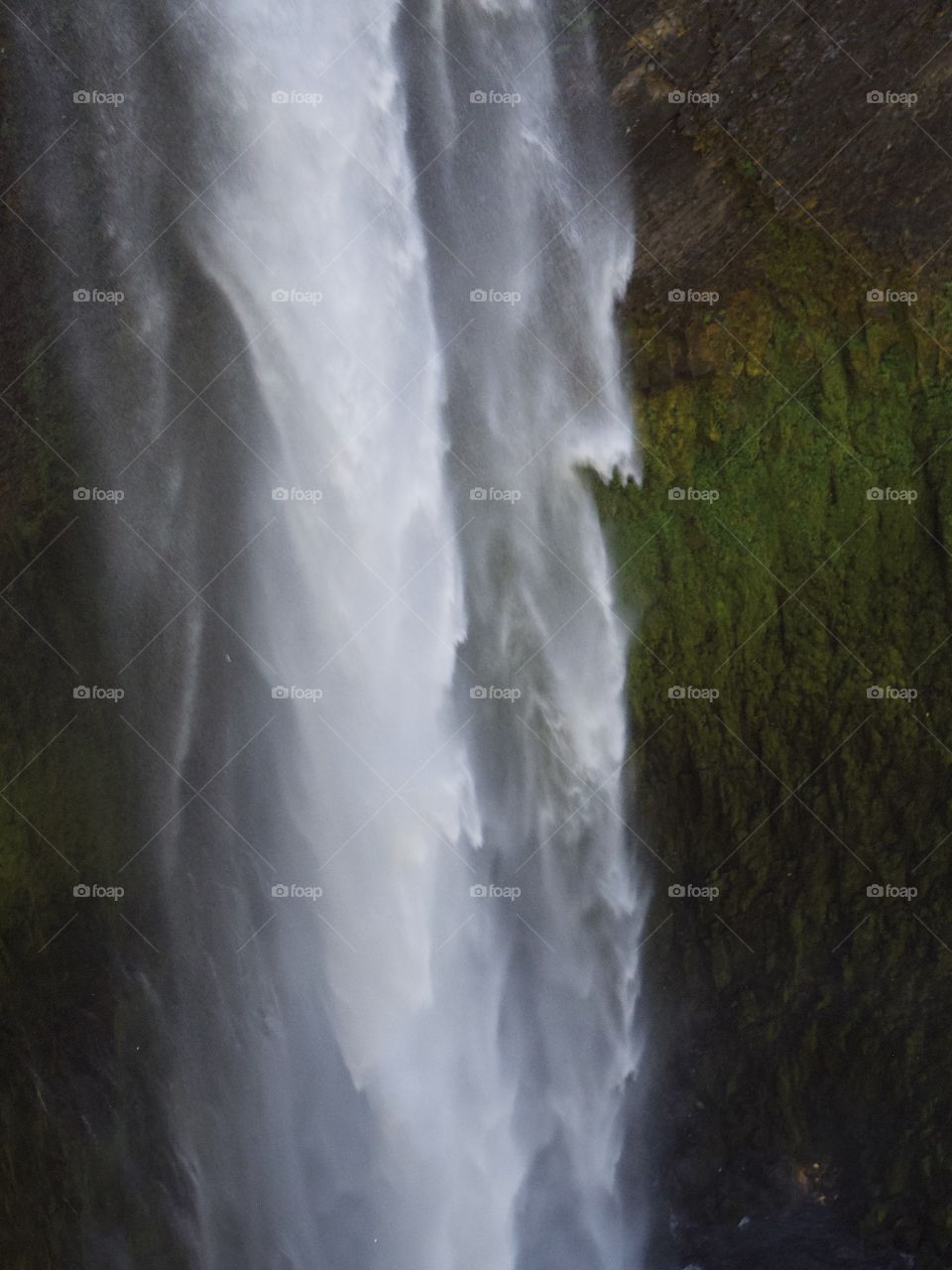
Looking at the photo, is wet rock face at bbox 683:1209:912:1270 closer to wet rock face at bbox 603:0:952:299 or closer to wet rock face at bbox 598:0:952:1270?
wet rock face at bbox 598:0:952:1270

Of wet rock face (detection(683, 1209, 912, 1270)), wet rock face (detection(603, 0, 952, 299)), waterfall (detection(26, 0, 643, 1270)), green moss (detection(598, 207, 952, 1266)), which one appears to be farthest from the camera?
wet rock face (detection(683, 1209, 912, 1270))

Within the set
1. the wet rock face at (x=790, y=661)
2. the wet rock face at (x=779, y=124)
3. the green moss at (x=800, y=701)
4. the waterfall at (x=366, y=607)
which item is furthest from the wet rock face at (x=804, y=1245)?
the wet rock face at (x=779, y=124)

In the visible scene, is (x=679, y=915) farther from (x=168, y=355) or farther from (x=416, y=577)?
(x=168, y=355)

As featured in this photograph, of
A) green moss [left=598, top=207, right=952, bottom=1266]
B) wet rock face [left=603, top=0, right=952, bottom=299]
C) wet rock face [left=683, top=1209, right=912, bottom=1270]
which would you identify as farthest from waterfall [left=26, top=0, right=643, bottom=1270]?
wet rock face [left=683, top=1209, right=912, bottom=1270]

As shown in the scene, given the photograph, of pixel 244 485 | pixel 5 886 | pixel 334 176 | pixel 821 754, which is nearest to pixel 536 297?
pixel 334 176

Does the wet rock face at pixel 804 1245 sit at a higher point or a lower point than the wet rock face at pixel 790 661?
lower

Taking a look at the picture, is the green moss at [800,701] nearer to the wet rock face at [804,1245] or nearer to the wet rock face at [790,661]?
the wet rock face at [790,661]
